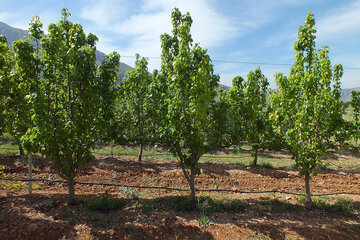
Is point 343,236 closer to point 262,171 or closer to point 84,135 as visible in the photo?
point 262,171

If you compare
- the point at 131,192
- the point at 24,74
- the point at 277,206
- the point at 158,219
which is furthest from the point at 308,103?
the point at 24,74

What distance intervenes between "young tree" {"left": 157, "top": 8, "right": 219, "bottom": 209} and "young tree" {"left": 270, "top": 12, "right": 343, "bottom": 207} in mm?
2725

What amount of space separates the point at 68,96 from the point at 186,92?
3.88 m

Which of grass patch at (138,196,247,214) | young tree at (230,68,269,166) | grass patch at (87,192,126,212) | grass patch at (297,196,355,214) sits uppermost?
young tree at (230,68,269,166)

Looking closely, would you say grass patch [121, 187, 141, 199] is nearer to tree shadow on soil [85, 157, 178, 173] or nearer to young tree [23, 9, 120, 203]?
young tree [23, 9, 120, 203]

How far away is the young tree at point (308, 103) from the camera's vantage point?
709cm

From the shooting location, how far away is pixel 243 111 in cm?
1168

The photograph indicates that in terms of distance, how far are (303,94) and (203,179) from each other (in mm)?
6678

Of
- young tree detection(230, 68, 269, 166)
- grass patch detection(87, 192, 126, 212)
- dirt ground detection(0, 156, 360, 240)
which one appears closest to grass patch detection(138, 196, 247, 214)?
dirt ground detection(0, 156, 360, 240)

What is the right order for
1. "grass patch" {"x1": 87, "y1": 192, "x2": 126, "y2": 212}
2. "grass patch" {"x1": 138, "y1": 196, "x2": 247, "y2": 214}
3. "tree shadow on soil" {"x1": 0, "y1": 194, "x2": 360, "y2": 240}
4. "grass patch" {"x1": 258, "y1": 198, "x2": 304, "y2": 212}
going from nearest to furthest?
"tree shadow on soil" {"x1": 0, "y1": 194, "x2": 360, "y2": 240} → "grass patch" {"x1": 87, "y1": 192, "x2": 126, "y2": 212} → "grass patch" {"x1": 138, "y1": 196, "x2": 247, "y2": 214} → "grass patch" {"x1": 258, "y1": 198, "x2": 304, "y2": 212}

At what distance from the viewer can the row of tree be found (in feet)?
20.9

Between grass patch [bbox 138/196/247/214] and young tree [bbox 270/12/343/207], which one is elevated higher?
young tree [bbox 270/12/343/207]

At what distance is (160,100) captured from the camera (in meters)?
7.14

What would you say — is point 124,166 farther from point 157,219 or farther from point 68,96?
point 68,96
